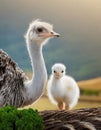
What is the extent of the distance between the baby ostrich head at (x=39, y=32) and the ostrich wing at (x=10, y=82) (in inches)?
12.8

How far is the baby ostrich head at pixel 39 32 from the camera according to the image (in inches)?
229

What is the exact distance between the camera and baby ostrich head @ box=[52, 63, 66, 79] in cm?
646

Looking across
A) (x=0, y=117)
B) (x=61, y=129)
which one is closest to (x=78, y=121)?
(x=61, y=129)

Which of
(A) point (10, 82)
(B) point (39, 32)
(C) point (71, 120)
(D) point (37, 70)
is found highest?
(B) point (39, 32)

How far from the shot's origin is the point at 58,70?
6.47m

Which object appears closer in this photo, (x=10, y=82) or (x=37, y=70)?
(x=10, y=82)

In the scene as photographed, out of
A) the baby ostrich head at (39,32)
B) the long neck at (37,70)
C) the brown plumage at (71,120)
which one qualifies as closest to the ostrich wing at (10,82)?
the long neck at (37,70)

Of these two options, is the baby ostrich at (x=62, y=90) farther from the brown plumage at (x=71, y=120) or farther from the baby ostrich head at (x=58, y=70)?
the brown plumage at (x=71, y=120)

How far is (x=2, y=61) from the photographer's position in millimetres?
5691

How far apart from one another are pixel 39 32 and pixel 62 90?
104cm

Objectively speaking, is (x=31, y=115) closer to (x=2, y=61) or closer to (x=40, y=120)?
(x=40, y=120)

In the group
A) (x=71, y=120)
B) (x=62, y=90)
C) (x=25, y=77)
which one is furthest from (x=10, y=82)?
(x=71, y=120)

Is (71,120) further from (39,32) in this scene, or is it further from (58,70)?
(58,70)

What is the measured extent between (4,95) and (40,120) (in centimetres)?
198
